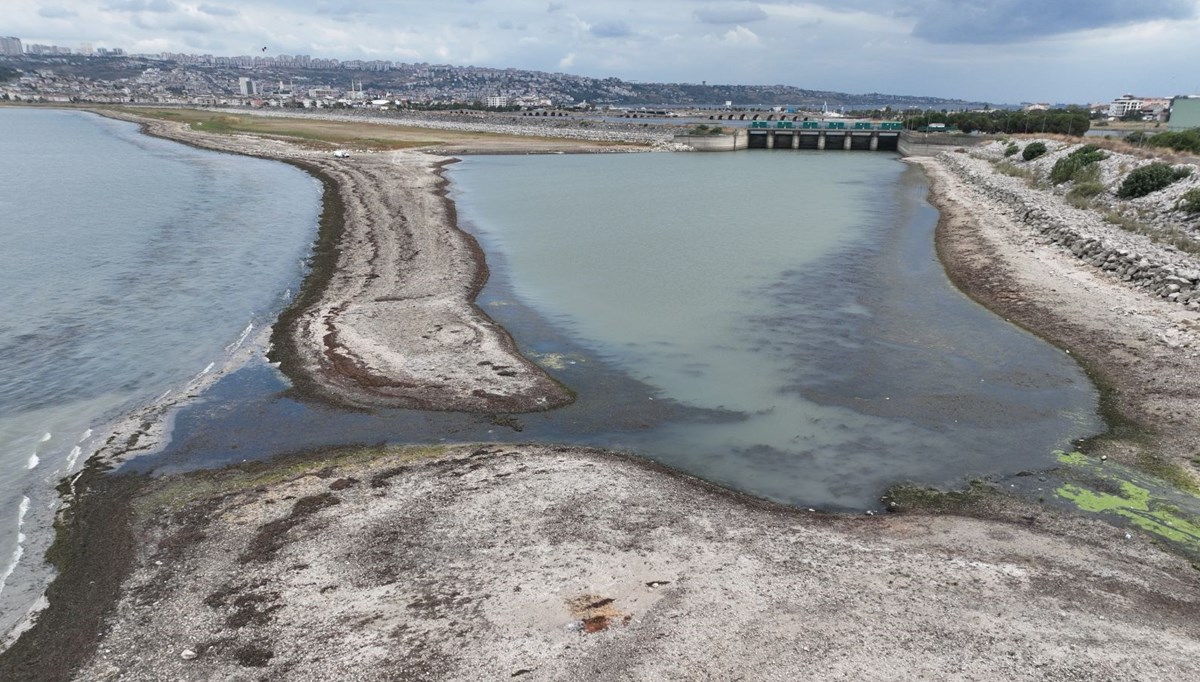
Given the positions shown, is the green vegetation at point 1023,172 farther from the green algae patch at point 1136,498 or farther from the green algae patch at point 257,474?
the green algae patch at point 257,474

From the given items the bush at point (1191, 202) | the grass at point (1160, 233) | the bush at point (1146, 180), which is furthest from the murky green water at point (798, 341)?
the bush at point (1191, 202)

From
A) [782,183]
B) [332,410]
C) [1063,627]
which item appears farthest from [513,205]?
[1063,627]

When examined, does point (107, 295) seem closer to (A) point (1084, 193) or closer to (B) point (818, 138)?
(A) point (1084, 193)

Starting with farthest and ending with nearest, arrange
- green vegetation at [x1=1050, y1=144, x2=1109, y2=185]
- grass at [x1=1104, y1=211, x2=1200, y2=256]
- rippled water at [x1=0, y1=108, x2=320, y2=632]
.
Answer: green vegetation at [x1=1050, y1=144, x2=1109, y2=185]
grass at [x1=1104, y1=211, x2=1200, y2=256]
rippled water at [x1=0, y1=108, x2=320, y2=632]

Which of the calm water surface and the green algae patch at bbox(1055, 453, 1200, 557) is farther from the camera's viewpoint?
the calm water surface

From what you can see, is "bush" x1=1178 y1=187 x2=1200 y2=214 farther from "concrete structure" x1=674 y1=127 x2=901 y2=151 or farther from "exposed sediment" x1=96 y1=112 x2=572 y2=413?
"concrete structure" x1=674 y1=127 x2=901 y2=151

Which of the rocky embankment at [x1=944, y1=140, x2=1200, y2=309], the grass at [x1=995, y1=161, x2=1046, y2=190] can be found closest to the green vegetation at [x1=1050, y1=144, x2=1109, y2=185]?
the rocky embankment at [x1=944, y1=140, x2=1200, y2=309]

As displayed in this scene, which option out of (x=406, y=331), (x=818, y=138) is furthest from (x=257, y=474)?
(x=818, y=138)
